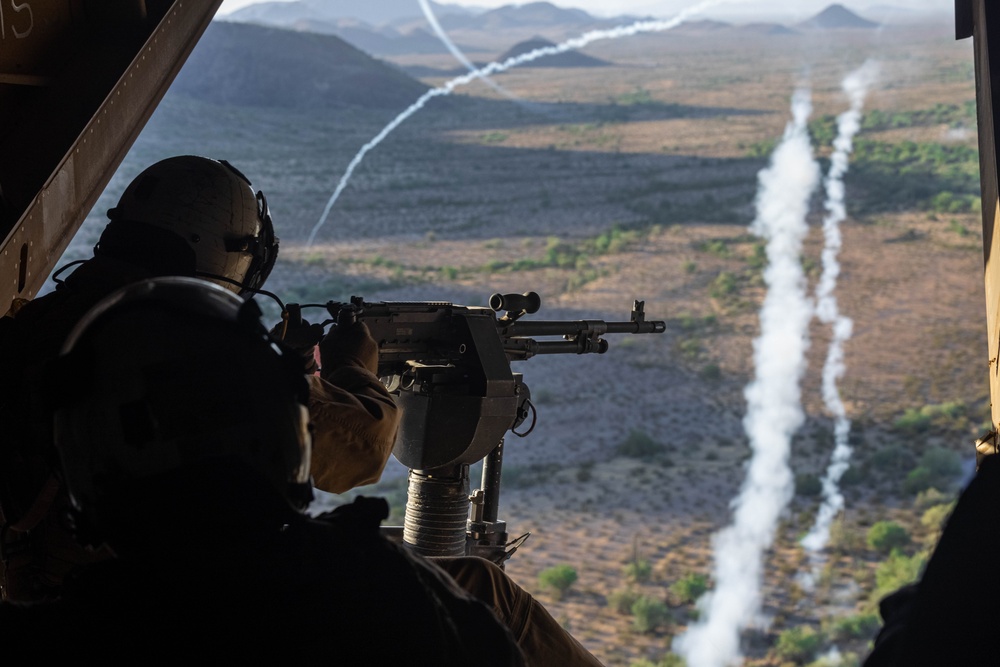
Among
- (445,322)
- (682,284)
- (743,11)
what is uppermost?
(743,11)

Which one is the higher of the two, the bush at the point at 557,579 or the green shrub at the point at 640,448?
the bush at the point at 557,579

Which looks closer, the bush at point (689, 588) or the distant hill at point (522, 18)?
the bush at point (689, 588)

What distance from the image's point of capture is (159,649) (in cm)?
154

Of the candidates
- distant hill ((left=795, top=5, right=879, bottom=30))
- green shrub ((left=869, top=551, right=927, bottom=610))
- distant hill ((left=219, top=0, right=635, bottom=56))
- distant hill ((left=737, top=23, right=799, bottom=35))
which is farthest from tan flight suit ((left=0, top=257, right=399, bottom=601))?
distant hill ((left=737, top=23, right=799, bottom=35))

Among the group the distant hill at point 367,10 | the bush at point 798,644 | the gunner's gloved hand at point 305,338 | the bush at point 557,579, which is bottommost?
the bush at point 798,644

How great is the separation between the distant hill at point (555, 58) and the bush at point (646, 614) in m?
54.3

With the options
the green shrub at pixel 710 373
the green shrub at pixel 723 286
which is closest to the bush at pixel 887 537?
the green shrub at pixel 710 373

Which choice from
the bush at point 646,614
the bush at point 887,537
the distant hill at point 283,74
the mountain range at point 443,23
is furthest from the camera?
the mountain range at point 443,23

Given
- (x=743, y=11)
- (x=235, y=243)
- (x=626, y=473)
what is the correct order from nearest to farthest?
1. (x=235, y=243)
2. (x=626, y=473)
3. (x=743, y=11)

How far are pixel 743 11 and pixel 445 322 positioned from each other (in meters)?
90.3

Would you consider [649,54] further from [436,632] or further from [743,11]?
[436,632]

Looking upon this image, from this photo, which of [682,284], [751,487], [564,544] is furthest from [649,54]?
[564,544]

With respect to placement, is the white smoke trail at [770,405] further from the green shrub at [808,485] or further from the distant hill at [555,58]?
the distant hill at [555,58]

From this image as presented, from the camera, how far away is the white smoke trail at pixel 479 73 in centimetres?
5206
